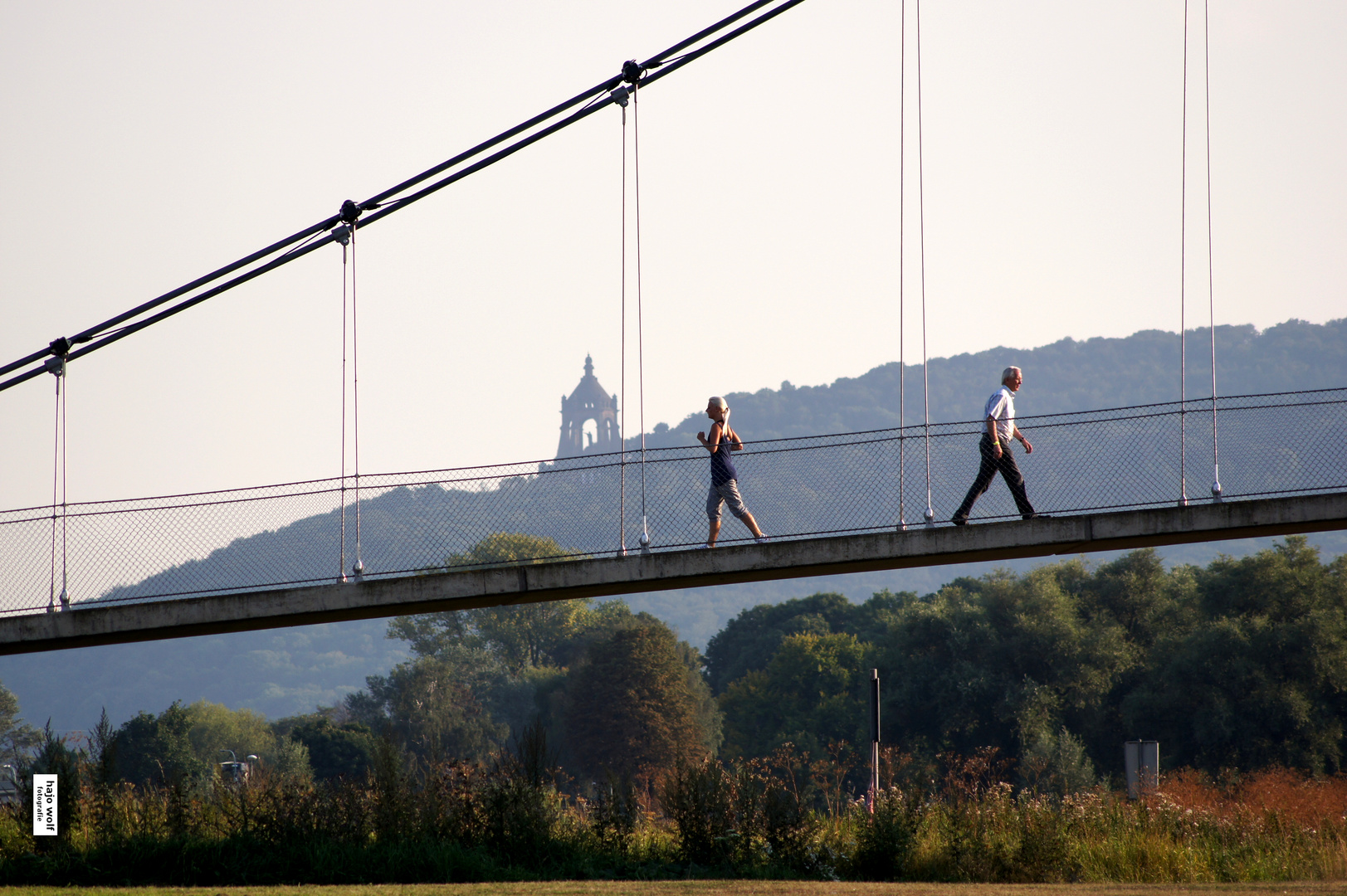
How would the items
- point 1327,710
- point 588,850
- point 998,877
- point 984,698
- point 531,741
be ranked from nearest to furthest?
point 998,877 < point 588,850 < point 531,741 < point 1327,710 < point 984,698

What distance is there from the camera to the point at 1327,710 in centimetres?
4188

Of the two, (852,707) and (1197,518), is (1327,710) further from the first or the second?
(1197,518)

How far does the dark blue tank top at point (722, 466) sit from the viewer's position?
13.8 m

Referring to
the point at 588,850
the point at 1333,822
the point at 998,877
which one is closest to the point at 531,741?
the point at 588,850

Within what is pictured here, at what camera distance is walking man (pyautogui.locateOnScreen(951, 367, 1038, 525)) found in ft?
43.7

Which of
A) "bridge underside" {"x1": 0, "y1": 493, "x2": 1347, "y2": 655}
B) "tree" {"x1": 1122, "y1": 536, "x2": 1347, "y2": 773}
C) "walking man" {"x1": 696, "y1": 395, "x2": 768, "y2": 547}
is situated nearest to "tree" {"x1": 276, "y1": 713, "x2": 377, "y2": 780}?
"tree" {"x1": 1122, "y1": 536, "x2": 1347, "y2": 773}

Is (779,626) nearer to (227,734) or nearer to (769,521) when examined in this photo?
(227,734)

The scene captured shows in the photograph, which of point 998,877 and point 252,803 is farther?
point 252,803

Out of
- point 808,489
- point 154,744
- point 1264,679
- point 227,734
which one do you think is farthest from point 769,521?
point 227,734

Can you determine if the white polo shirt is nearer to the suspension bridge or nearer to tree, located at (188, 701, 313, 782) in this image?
the suspension bridge

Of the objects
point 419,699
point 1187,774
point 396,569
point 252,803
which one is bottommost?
point 419,699

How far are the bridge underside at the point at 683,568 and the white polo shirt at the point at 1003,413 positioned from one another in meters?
1.15

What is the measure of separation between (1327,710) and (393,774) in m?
37.5

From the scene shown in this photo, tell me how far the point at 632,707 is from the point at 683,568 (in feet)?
156
